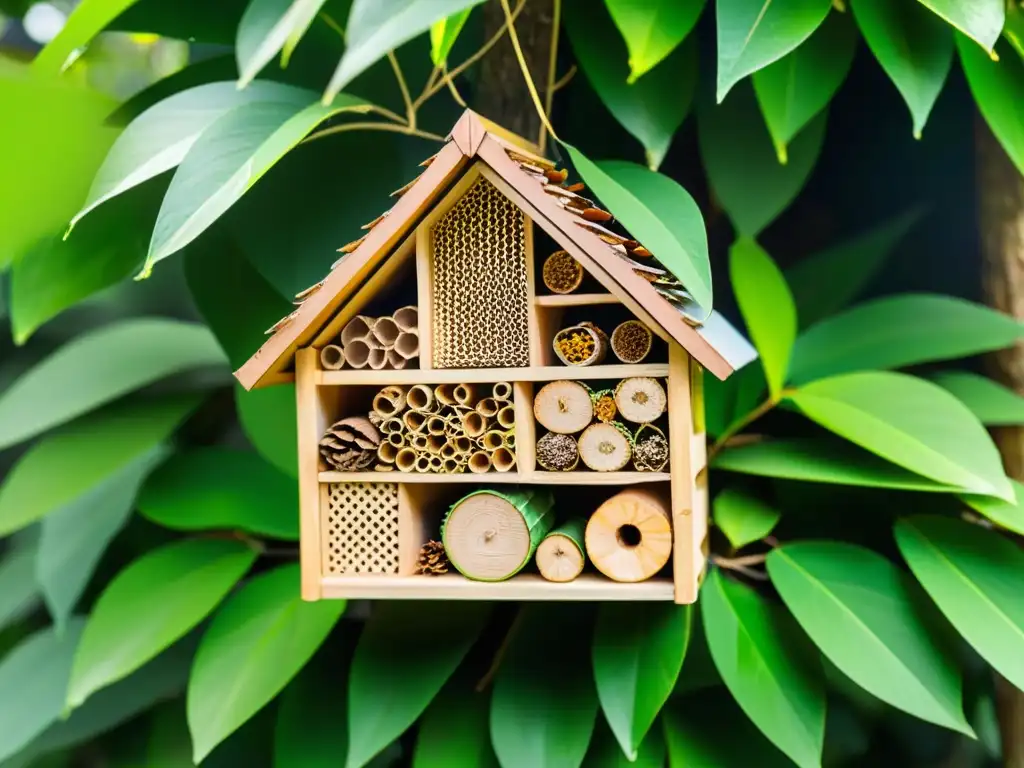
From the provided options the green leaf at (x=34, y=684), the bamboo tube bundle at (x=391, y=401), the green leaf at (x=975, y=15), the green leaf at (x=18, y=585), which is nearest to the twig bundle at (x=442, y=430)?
the bamboo tube bundle at (x=391, y=401)

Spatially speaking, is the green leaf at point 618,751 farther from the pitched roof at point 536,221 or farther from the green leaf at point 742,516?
the pitched roof at point 536,221

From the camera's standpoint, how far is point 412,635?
894mm

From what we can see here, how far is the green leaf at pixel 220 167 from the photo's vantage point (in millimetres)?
645

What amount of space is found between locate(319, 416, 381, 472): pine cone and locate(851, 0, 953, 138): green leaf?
21.4 inches

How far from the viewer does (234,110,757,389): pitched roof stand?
25.9 inches

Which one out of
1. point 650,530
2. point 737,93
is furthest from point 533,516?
point 737,93

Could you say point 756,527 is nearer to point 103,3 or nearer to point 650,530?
point 650,530

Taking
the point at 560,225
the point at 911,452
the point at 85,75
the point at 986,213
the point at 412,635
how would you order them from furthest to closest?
the point at 85,75 → the point at 986,213 → the point at 412,635 → the point at 911,452 → the point at 560,225

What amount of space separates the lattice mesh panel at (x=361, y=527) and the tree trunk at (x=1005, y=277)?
0.67 metres

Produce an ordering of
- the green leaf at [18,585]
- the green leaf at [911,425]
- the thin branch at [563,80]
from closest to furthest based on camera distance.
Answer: the green leaf at [911,425]
the thin branch at [563,80]
the green leaf at [18,585]

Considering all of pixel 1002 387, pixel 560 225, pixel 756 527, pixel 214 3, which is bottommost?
pixel 756 527

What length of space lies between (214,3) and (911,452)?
81cm

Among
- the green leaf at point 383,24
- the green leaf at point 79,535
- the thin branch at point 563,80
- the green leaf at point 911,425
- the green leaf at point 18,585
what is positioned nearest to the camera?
the green leaf at point 383,24

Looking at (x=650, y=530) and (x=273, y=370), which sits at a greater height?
(x=273, y=370)
